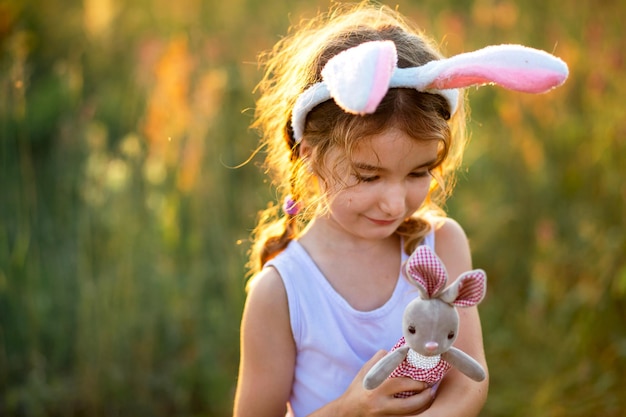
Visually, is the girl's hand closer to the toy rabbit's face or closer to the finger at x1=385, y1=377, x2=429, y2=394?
the finger at x1=385, y1=377, x2=429, y2=394

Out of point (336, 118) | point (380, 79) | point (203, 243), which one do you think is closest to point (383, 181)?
point (336, 118)

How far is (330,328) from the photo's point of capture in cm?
189

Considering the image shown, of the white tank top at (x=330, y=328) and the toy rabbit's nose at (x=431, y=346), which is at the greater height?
the toy rabbit's nose at (x=431, y=346)

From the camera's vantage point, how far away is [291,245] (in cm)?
200

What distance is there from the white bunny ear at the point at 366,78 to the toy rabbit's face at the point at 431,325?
0.38 meters

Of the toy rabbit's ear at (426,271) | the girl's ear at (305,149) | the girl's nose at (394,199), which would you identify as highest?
the girl's ear at (305,149)

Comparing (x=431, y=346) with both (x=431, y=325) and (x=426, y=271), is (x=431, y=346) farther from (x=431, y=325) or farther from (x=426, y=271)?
(x=426, y=271)

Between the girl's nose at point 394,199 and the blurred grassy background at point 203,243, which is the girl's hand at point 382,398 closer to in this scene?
the girl's nose at point 394,199

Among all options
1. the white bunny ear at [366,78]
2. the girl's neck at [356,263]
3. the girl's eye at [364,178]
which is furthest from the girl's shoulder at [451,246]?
the white bunny ear at [366,78]

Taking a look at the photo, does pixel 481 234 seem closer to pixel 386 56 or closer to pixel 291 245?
pixel 291 245

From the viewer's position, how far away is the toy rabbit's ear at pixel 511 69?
147 cm

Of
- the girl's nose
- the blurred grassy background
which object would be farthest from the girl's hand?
the blurred grassy background

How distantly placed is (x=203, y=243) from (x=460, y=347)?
1.80 metres

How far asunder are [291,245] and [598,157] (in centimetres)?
192
